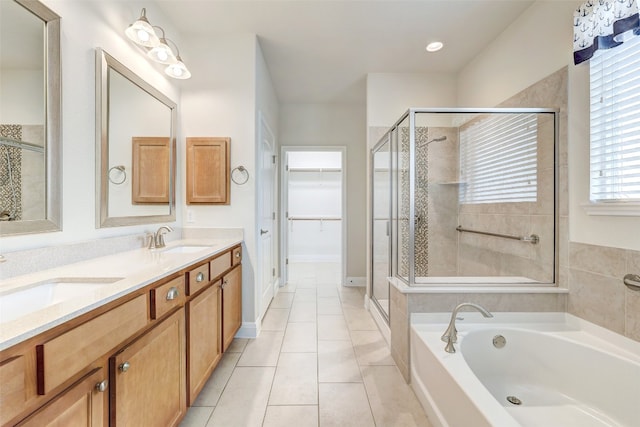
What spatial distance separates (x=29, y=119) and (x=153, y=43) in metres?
0.94

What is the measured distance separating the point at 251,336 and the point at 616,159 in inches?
110

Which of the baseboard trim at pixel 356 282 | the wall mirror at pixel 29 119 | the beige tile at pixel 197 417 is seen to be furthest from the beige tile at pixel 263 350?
the baseboard trim at pixel 356 282

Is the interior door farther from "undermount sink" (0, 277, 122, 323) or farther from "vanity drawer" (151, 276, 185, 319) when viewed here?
"undermount sink" (0, 277, 122, 323)

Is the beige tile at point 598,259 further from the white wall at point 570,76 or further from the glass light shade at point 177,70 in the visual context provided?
the glass light shade at point 177,70

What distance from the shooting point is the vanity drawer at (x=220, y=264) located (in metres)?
1.76

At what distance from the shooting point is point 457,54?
2756mm

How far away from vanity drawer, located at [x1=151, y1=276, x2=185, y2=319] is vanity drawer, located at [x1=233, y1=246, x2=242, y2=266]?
79cm

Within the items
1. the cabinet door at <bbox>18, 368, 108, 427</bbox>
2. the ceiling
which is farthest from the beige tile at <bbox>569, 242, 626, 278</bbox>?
the cabinet door at <bbox>18, 368, 108, 427</bbox>

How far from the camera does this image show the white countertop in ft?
2.11

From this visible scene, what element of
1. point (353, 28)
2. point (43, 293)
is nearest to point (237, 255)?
point (43, 293)

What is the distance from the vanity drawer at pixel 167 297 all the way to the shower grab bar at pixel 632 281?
2.27 meters

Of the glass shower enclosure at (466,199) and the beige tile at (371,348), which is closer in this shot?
the glass shower enclosure at (466,199)

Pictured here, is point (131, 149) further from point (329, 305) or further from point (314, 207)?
Result: point (314, 207)

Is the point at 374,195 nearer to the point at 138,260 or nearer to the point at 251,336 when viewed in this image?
the point at 251,336
